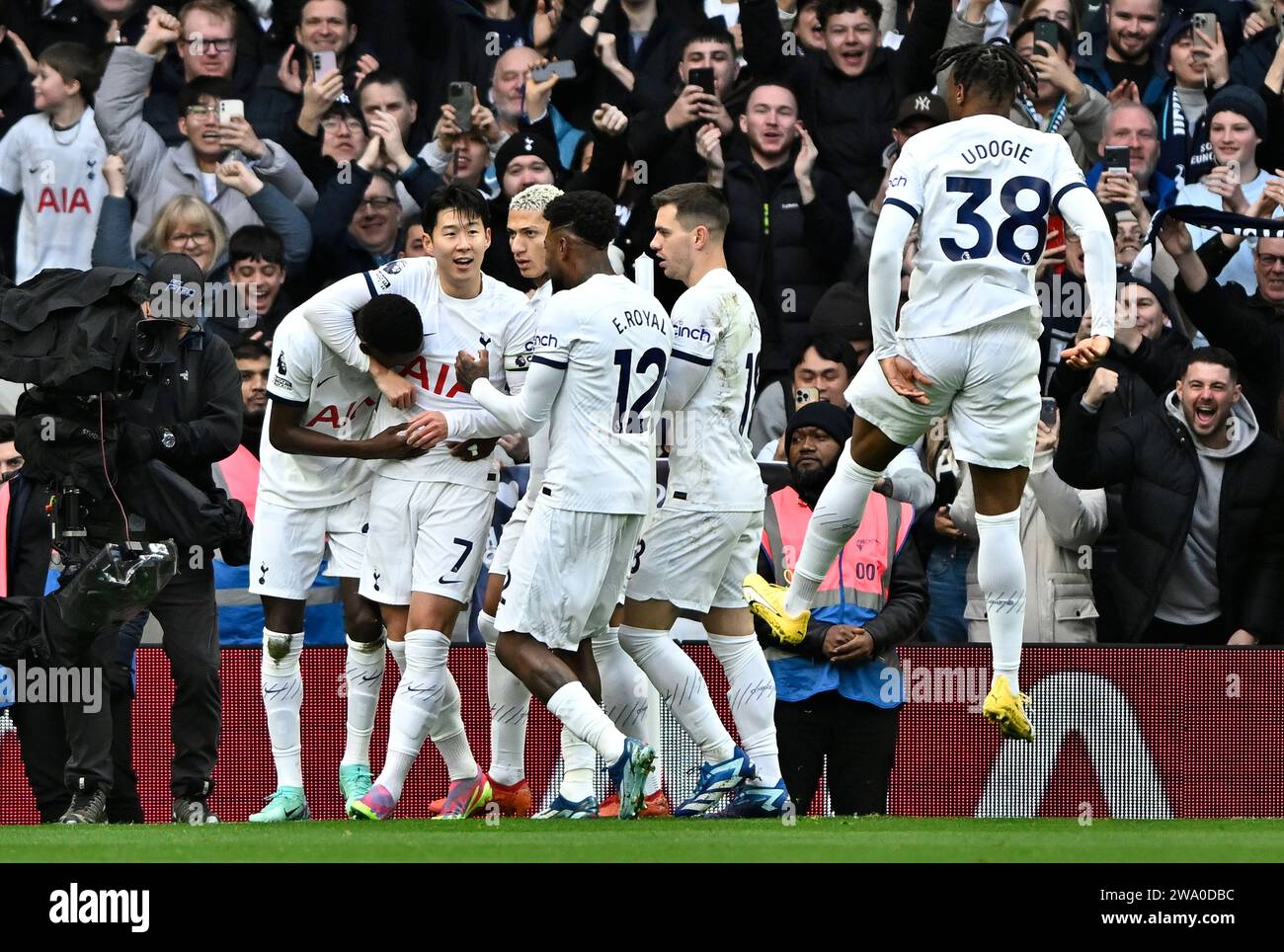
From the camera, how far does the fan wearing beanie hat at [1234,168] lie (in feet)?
40.2

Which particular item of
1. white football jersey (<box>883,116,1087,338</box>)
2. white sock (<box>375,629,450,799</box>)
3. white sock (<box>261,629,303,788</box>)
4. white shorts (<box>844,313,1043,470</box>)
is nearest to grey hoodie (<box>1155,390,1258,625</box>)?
white shorts (<box>844,313,1043,470</box>)

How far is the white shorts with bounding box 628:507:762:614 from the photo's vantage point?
343 inches

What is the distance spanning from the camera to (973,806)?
10469mm

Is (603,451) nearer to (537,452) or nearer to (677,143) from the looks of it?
(537,452)

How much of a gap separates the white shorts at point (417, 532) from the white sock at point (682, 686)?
0.81 meters

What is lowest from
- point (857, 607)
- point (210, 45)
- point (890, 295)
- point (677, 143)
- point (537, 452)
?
point (857, 607)

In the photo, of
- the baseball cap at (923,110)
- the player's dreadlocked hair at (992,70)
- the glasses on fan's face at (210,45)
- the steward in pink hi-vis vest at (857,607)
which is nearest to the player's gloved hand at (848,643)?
the steward in pink hi-vis vest at (857,607)

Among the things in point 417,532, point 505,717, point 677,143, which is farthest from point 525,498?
point 677,143

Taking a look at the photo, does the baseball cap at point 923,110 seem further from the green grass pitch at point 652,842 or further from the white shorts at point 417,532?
the green grass pitch at point 652,842

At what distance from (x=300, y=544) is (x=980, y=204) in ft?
11.6

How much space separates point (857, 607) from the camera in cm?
967

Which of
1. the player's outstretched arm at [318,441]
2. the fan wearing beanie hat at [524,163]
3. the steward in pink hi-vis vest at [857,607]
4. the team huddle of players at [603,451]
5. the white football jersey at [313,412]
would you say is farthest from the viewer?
the fan wearing beanie hat at [524,163]

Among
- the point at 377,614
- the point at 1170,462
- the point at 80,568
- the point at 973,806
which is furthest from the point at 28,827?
the point at 1170,462

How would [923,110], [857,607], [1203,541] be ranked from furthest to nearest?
[923,110] < [1203,541] < [857,607]
